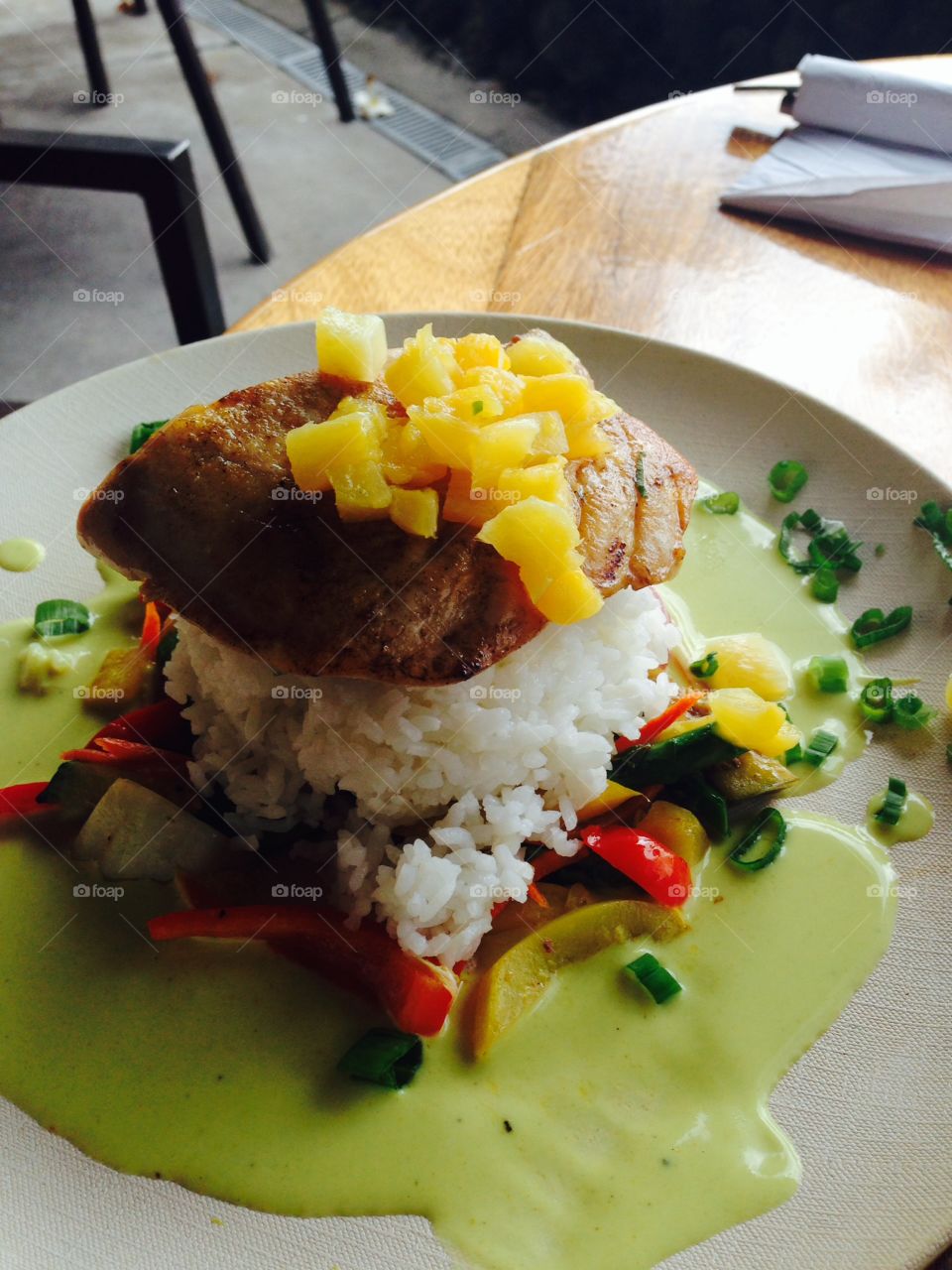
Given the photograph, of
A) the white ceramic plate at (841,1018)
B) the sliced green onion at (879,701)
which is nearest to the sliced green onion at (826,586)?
the white ceramic plate at (841,1018)

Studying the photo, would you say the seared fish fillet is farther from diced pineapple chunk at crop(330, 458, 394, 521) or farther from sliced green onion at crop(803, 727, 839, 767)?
sliced green onion at crop(803, 727, 839, 767)

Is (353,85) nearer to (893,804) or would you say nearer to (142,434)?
(142,434)

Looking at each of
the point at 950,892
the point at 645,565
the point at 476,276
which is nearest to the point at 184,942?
the point at 645,565

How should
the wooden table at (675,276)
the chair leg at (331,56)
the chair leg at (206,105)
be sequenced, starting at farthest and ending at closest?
the chair leg at (331,56) < the chair leg at (206,105) < the wooden table at (675,276)

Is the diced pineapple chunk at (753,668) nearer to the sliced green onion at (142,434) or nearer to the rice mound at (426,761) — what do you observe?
the rice mound at (426,761)

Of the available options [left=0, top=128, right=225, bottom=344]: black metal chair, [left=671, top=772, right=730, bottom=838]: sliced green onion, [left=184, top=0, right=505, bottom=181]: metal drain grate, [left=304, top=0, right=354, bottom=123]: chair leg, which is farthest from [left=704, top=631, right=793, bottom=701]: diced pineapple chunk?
[left=304, top=0, right=354, bottom=123]: chair leg

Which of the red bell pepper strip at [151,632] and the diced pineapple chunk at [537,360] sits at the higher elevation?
the diced pineapple chunk at [537,360]

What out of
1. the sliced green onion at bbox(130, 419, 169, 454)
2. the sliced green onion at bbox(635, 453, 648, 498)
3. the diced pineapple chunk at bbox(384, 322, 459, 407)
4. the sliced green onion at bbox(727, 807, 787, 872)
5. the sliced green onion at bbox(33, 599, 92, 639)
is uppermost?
the diced pineapple chunk at bbox(384, 322, 459, 407)
